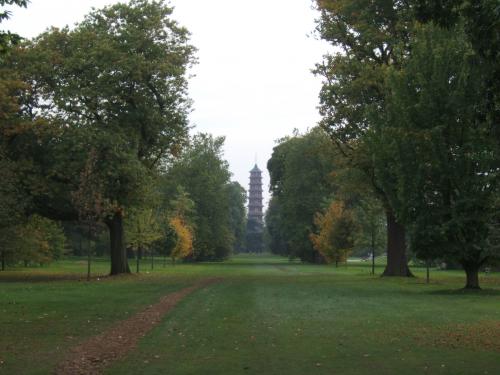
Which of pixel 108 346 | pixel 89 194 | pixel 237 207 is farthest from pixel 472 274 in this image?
pixel 237 207

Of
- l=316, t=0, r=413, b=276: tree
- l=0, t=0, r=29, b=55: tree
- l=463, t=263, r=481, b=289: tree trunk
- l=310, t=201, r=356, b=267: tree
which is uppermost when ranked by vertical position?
l=316, t=0, r=413, b=276: tree

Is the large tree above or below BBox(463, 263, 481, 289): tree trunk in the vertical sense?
above

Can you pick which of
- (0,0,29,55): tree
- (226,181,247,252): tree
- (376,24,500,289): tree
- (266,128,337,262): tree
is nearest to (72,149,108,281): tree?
(376,24,500,289): tree

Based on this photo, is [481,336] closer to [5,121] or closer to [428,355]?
[428,355]

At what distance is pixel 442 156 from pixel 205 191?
61.3 metres

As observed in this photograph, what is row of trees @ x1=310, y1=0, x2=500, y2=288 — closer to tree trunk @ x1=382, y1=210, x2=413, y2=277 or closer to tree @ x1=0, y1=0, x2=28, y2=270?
tree trunk @ x1=382, y1=210, x2=413, y2=277

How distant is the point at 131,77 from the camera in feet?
114

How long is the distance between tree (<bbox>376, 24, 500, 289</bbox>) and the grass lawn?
7.58 feet

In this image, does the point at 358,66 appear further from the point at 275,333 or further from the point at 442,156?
the point at 275,333

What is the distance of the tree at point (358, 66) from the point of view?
33.2 metres

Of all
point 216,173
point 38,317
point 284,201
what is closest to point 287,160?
point 284,201

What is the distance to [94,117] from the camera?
114 feet

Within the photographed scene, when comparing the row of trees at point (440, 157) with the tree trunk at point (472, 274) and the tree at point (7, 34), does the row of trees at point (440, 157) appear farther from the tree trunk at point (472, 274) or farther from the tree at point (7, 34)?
the tree at point (7, 34)

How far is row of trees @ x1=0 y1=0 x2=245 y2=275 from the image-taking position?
32.1 m
